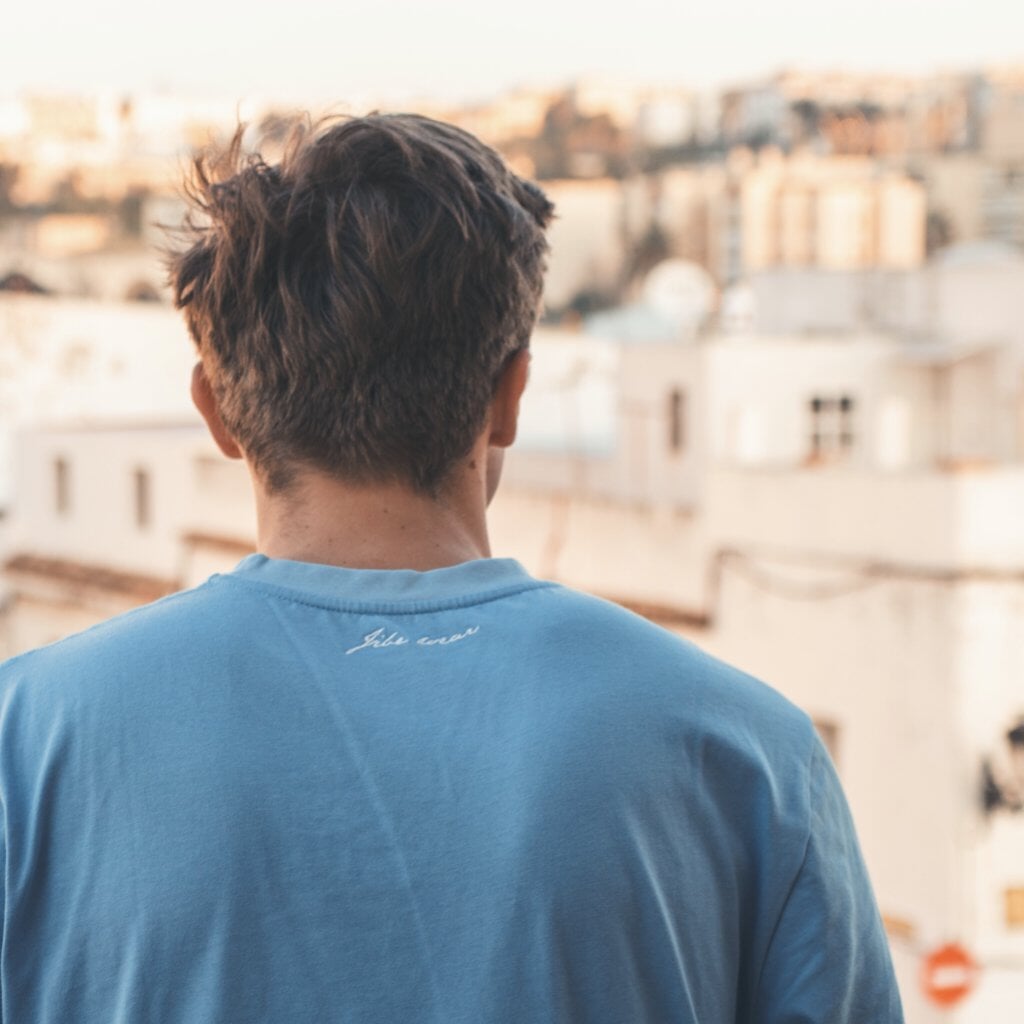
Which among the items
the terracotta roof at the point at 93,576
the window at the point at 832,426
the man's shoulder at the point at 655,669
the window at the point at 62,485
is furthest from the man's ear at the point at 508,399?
the window at the point at 62,485

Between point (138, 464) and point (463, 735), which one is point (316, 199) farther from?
point (138, 464)

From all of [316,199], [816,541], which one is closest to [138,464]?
[816,541]

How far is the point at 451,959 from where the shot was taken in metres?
1.07

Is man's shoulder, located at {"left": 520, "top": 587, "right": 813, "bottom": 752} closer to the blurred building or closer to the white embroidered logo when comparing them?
the white embroidered logo

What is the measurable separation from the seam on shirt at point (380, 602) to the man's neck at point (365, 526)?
5 cm

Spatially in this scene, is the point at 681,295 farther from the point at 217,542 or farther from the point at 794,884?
the point at 794,884

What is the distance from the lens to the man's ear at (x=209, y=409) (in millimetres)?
1263

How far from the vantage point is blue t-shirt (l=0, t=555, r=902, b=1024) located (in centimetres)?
107

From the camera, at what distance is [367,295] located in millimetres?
1144

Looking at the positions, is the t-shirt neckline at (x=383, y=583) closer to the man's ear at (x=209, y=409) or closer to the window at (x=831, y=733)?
the man's ear at (x=209, y=409)

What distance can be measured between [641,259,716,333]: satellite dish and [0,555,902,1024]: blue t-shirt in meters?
19.1

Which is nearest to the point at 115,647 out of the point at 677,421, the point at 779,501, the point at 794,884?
the point at 794,884

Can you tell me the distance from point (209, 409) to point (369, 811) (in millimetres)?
335

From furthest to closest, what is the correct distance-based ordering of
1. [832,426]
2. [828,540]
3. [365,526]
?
1. [832,426]
2. [828,540]
3. [365,526]
